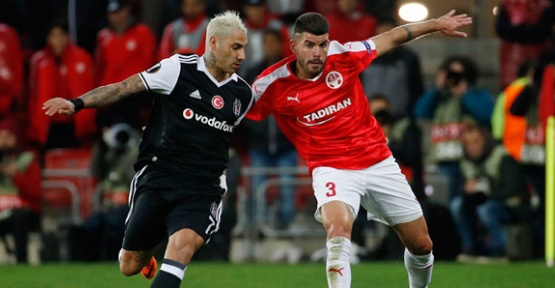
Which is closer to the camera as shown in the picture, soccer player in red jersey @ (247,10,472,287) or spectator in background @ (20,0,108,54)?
soccer player in red jersey @ (247,10,472,287)

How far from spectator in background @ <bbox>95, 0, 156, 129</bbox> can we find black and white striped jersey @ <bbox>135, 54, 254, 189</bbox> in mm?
7097

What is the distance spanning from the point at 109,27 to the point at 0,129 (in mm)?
1992

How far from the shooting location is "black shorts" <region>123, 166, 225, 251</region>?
29.1 ft

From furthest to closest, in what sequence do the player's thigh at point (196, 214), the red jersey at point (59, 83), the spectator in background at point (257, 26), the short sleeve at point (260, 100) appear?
the red jersey at point (59, 83), the spectator in background at point (257, 26), the short sleeve at point (260, 100), the player's thigh at point (196, 214)

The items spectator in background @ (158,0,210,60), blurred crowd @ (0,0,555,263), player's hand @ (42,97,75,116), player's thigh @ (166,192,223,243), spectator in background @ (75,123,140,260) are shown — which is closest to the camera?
player's hand @ (42,97,75,116)

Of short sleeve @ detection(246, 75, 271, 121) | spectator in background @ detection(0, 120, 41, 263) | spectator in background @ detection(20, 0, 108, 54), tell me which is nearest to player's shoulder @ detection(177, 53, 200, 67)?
short sleeve @ detection(246, 75, 271, 121)

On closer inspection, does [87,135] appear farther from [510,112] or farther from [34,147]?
[510,112]

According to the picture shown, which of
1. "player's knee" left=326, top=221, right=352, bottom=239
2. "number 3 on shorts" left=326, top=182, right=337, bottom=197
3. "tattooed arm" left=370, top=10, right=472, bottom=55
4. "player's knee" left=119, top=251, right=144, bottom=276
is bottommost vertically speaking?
"player's knee" left=119, top=251, right=144, bottom=276

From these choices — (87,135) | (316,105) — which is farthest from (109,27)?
(316,105)

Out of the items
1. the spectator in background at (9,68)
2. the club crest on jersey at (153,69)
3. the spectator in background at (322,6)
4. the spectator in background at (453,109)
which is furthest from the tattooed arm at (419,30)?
the spectator in background at (9,68)

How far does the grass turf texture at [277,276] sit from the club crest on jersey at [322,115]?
8.30ft

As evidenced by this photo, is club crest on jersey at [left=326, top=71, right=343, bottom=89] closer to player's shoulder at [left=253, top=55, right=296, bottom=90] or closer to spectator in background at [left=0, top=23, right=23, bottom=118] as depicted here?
player's shoulder at [left=253, top=55, right=296, bottom=90]

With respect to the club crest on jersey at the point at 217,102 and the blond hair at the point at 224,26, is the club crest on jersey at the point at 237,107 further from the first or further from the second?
the blond hair at the point at 224,26

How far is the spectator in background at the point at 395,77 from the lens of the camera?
1567 cm
